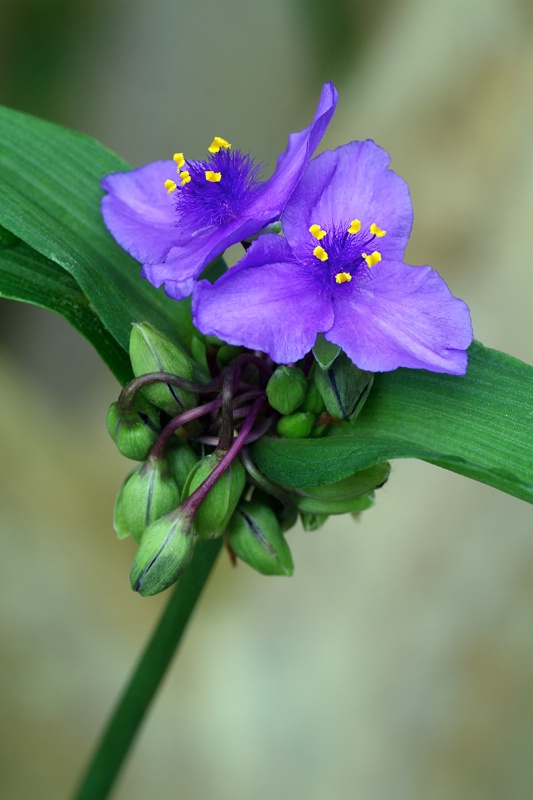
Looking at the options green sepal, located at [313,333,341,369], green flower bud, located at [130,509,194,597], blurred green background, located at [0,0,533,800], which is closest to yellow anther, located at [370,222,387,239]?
green sepal, located at [313,333,341,369]

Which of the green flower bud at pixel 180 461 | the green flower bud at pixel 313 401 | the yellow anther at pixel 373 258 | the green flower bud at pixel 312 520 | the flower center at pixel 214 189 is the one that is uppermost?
the flower center at pixel 214 189

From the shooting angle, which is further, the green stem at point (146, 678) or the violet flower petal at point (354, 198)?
the green stem at point (146, 678)

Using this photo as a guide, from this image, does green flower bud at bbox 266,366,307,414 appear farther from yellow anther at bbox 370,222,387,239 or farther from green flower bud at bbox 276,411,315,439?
yellow anther at bbox 370,222,387,239

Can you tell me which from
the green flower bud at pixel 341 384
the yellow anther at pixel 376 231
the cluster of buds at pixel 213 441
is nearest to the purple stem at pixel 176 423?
the cluster of buds at pixel 213 441

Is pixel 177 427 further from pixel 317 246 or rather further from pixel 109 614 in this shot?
pixel 109 614

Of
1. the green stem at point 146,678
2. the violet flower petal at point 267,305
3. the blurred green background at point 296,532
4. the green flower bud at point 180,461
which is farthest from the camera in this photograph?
the blurred green background at point 296,532

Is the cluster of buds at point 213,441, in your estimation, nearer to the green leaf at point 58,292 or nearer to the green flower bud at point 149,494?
the green flower bud at point 149,494
